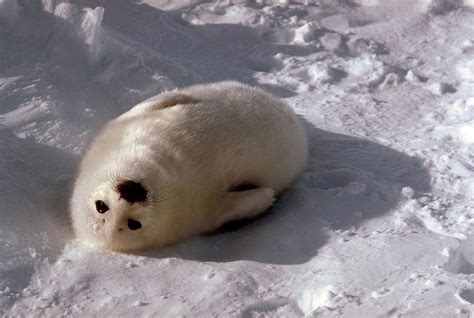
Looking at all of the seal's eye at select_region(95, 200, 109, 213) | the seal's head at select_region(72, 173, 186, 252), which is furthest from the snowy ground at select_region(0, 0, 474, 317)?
the seal's eye at select_region(95, 200, 109, 213)

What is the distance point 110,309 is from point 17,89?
1.76 metres

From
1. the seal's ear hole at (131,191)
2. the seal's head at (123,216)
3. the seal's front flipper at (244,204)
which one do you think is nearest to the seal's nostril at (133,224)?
the seal's head at (123,216)

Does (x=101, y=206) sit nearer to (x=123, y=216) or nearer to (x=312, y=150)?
(x=123, y=216)

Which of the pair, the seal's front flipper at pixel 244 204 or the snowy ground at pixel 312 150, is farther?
the seal's front flipper at pixel 244 204

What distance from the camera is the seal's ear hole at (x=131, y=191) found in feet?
10.4

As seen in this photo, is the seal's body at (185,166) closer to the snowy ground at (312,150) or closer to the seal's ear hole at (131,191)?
the seal's ear hole at (131,191)

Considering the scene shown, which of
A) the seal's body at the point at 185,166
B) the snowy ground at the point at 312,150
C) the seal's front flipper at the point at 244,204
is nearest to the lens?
the snowy ground at the point at 312,150

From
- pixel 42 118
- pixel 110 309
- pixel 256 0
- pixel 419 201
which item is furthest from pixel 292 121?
pixel 256 0

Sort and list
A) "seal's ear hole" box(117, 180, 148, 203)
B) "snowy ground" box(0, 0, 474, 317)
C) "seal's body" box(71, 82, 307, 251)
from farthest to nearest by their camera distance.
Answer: "seal's body" box(71, 82, 307, 251)
"seal's ear hole" box(117, 180, 148, 203)
"snowy ground" box(0, 0, 474, 317)

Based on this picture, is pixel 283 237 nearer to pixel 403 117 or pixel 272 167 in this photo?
pixel 272 167

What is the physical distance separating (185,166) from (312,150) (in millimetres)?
1052

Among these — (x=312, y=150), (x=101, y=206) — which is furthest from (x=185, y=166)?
(x=312, y=150)

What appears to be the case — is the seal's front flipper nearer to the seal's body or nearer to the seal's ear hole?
the seal's body

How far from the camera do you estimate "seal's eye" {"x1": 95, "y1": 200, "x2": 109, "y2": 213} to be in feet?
10.6
